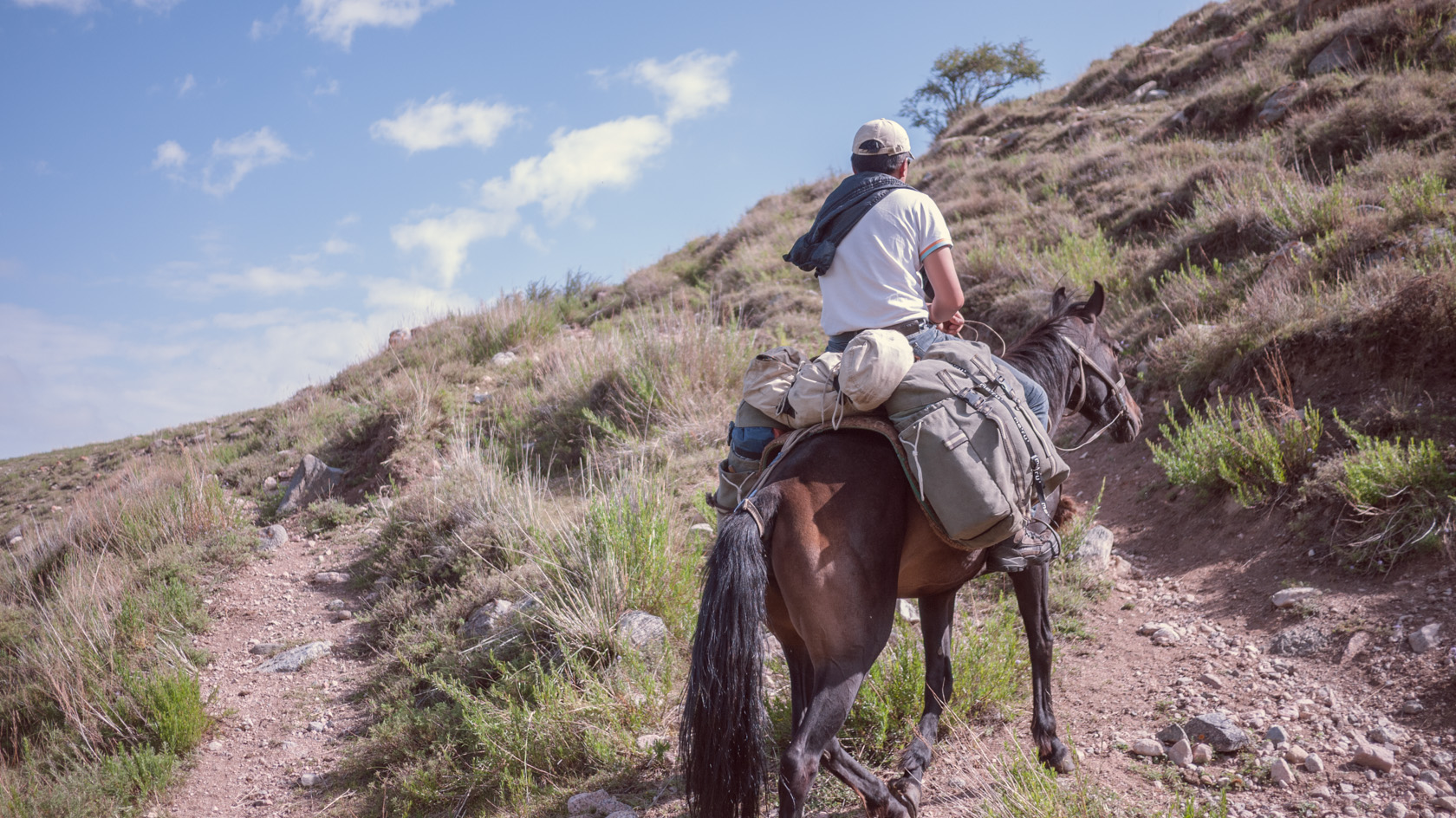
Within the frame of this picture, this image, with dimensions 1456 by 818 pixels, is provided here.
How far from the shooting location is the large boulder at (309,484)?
992 cm

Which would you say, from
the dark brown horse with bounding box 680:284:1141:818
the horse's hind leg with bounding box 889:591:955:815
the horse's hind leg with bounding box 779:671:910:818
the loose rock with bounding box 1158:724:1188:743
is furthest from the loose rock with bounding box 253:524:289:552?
the loose rock with bounding box 1158:724:1188:743

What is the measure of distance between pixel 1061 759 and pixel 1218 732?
28.6 inches

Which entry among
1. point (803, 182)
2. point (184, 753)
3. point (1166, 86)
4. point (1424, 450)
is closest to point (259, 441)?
point (184, 753)

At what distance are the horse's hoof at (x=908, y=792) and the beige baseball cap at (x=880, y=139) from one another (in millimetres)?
2936

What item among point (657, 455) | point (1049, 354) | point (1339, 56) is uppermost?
point (1339, 56)

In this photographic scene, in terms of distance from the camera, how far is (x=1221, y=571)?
5199 mm

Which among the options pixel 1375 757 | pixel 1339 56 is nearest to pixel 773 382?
pixel 1375 757

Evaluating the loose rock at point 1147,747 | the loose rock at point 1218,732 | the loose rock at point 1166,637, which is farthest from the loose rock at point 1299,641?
the loose rock at point 1147,747

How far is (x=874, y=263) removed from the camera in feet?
11.5

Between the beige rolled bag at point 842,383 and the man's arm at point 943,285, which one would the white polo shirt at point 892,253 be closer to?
the man's arm at point 943,285

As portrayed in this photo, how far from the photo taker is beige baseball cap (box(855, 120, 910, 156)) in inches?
144

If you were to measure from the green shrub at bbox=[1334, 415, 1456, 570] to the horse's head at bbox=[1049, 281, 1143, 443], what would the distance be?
138 cm

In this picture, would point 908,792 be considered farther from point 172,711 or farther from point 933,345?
point 172,711

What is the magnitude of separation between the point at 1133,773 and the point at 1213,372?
14.8 feet
